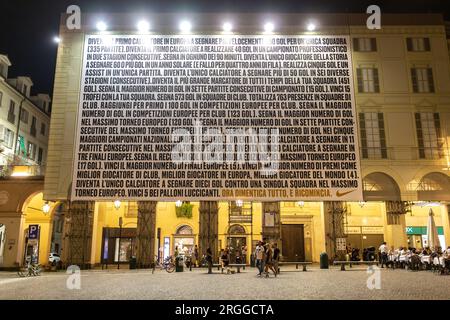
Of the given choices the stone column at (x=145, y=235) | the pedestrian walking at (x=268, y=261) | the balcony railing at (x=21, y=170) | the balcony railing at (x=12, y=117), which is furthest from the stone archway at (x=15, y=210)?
the pedestrian walking at (x=268, y=261)

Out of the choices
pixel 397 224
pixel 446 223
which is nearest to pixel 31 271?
pixel 397 224

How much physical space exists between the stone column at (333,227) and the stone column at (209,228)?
295 inches

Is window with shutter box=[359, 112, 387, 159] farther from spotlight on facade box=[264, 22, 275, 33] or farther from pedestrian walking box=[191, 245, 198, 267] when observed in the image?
pedestrian walking box=[191, 245, 198, 267]

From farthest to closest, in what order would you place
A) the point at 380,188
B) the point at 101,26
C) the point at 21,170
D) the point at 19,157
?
the point at 19,157, the point at 21,170, the point at 380,188, the point at 101,26

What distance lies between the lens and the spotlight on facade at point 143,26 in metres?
22.7

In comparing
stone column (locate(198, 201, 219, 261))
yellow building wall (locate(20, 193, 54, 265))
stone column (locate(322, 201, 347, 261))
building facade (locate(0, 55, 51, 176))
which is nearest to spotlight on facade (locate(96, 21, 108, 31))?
stone column (locate(198, 201, 219, 261))

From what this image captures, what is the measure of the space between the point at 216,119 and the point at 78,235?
12904mm

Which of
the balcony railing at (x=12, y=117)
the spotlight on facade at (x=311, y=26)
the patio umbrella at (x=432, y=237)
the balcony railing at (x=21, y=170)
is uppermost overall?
the spotlight on facade at (x=311, y=26)

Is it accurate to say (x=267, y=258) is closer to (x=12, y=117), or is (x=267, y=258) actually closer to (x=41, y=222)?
(x=41, y=222)

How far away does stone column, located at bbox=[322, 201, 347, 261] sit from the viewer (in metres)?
26.5

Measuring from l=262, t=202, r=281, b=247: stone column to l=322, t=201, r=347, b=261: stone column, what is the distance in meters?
3.34

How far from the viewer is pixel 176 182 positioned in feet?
65.0

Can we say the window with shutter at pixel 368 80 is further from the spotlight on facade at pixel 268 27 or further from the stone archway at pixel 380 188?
the spotlight on facade at pixel 268 27

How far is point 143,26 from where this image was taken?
23.0m
